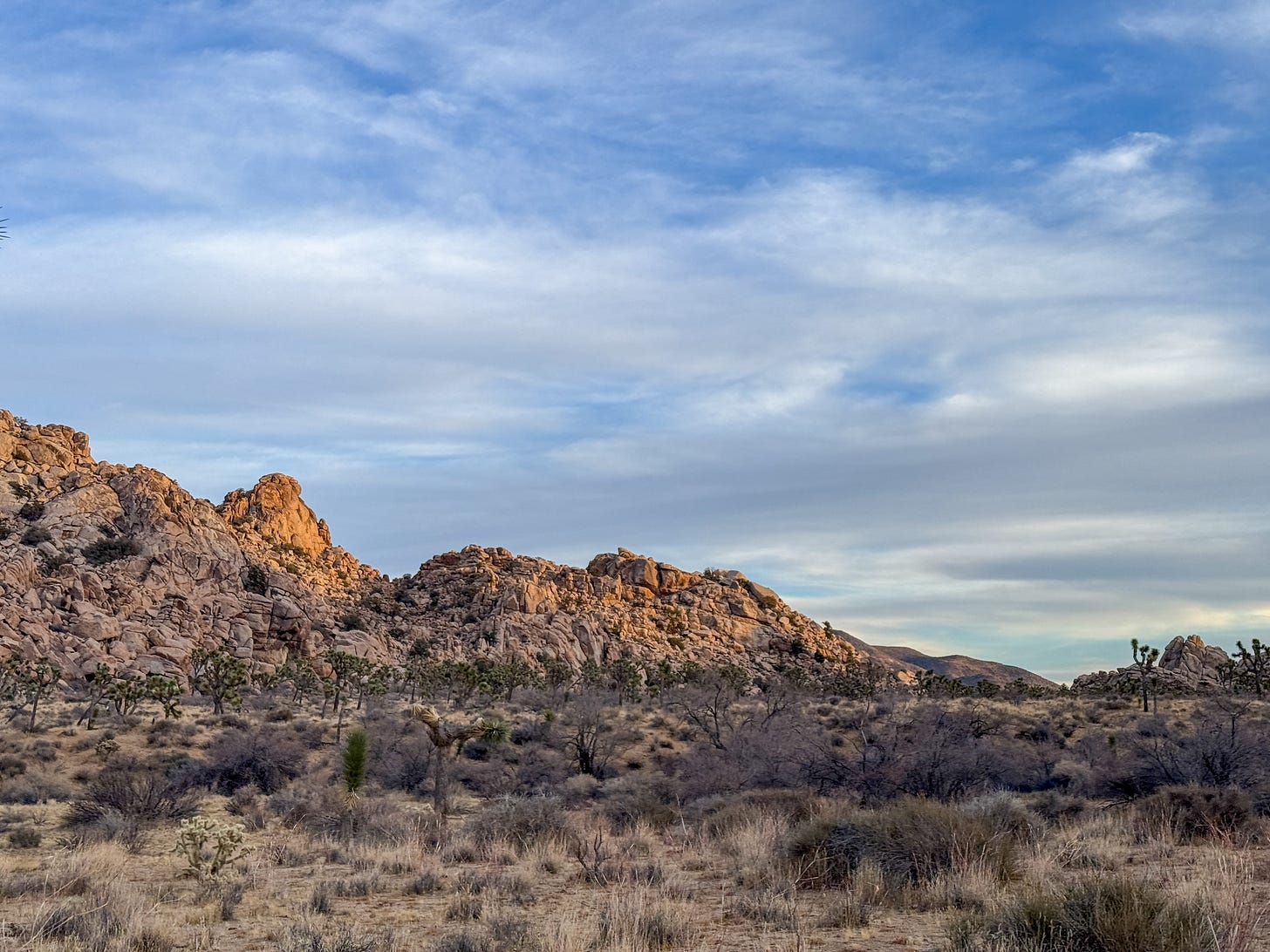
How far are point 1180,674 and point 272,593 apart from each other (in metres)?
70.0

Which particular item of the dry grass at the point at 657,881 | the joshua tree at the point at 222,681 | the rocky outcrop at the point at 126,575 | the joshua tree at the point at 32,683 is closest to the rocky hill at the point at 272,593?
the rocky outcrop at the point at 126,575

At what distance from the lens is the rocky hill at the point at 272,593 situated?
6869cm

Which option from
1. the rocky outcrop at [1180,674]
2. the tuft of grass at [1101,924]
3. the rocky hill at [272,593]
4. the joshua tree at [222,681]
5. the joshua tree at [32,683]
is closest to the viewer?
the tuft of grass at [1101,924]

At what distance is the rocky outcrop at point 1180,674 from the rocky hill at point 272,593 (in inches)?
1345

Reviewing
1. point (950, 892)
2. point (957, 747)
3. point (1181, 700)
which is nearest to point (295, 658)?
point (1181, 700)

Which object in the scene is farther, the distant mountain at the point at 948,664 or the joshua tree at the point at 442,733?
the distant mountain at the point at 948,664

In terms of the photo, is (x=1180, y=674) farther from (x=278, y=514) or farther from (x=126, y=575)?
(x=278, y=514)

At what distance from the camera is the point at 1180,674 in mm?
67812

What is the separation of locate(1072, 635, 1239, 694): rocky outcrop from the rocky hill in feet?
112

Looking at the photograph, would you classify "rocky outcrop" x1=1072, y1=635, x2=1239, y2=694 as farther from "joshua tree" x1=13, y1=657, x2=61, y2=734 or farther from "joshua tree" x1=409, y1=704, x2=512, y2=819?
"joshua tree" x1=13, y1=657, x2=61, y2=734

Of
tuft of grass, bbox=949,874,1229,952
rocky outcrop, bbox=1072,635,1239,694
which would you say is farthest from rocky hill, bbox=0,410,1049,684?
tuft of grass, bbox=949,874,1229,952

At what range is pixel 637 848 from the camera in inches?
613

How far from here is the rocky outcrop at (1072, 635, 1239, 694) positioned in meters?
53.8

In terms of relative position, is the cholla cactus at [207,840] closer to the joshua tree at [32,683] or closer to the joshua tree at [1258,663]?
the joshua tree at [32,683]
